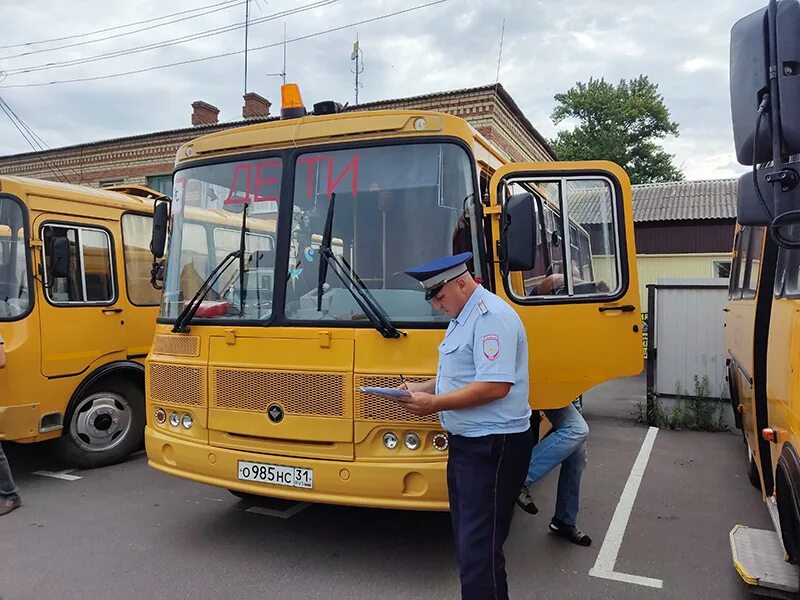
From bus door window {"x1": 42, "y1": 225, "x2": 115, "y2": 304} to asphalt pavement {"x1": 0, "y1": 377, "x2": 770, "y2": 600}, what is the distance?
1817 millimetres

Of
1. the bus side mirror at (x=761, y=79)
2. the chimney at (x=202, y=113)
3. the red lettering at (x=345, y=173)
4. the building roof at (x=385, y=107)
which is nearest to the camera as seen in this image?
the bus side mirror at (x=761, y=79)

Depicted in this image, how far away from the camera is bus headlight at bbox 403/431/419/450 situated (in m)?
3.65

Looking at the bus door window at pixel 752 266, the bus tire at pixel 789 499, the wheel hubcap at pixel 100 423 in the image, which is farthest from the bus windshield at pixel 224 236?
the bus door window at pixel 752 266

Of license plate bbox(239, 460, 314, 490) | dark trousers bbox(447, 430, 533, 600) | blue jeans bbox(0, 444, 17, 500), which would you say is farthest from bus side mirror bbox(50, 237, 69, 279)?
dark trousers bbox(447, 430, 533, 600)

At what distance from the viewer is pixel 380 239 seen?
396 centimetres

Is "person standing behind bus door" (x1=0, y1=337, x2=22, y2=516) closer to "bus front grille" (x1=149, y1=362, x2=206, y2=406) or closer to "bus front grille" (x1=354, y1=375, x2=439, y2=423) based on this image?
"bus front grille" (x1=149, y1=362, x2=206, y2=406)

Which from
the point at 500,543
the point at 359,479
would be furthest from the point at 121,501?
the point at 500,543

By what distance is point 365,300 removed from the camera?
3812 millimetres

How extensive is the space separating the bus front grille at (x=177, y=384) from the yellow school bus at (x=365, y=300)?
1cm

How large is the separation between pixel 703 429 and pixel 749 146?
6.95 metres

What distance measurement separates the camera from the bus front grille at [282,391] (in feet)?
12.4

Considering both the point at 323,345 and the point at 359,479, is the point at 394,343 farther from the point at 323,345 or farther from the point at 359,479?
the point at 359,479

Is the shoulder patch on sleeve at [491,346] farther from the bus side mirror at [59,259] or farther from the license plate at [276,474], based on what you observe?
the bus side mirror at [59,259]

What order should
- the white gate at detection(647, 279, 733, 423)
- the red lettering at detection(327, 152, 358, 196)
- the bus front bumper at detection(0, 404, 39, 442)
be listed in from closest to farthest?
the red lettering at detection(327, 152, 358, 196)
the bus front bumper at detection(0, 404, 39, 442)
the white gate at detection(647, 279, 733, 423)
